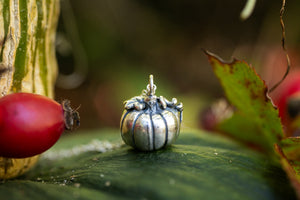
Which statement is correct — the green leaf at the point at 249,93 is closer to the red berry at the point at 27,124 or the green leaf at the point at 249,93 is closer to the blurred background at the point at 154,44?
the red berry at the point at 27,124

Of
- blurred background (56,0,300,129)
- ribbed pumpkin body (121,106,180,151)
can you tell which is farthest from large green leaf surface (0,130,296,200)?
blurred background (56,0,300,129)

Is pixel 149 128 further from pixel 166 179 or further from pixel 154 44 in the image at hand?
pixel 154 44

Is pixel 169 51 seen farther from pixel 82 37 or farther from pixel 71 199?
pixel 71 199

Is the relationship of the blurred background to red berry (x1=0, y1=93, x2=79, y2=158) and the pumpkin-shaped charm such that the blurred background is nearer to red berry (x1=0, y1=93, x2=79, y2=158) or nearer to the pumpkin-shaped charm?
the pumpkin-shaped charm

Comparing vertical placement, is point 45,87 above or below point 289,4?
below

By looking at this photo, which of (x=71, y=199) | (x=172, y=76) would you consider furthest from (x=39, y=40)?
(x=172, y=76)

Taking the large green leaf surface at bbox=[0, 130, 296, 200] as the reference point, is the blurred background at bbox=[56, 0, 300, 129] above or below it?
above

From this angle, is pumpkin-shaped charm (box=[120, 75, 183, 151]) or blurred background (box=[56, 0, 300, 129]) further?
blurred background (box=[56, 0, 300, 129])
